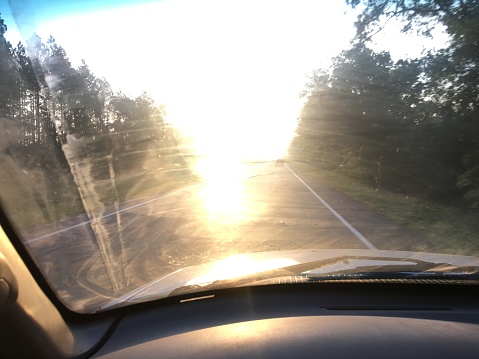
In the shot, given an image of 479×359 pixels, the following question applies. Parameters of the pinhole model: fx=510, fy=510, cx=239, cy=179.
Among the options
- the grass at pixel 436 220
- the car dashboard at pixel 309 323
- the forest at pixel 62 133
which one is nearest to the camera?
the car dashboard at pixel 309 323

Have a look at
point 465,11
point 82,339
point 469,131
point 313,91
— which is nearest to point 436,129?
point 469,131

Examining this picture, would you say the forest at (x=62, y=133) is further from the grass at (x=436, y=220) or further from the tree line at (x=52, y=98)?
the grass at (x=436, y=220)

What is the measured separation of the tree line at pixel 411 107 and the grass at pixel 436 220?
0.98 m

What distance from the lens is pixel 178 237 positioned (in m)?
10.4

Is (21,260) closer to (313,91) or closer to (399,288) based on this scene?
(399,288)

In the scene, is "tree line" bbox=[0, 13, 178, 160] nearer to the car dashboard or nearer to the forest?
the forest

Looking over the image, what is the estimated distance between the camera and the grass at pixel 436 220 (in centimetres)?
994

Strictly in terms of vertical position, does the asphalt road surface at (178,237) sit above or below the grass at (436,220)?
above

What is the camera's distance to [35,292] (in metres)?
3.18

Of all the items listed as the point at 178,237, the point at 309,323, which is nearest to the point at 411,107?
the point at 178,237

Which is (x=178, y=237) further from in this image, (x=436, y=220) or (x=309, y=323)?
(x=436, y=220)

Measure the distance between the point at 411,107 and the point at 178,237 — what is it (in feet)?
55.7

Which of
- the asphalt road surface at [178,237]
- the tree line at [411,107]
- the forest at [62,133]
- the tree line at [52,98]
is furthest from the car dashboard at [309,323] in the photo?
the tree line at [411,107]

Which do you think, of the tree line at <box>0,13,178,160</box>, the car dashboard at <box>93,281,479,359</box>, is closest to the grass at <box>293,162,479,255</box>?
the car dashboard at <box>93,281,479,359</box>
